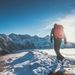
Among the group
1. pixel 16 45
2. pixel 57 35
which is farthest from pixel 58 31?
pixel 16 45

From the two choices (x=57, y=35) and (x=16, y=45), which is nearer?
(x=57, y=35)

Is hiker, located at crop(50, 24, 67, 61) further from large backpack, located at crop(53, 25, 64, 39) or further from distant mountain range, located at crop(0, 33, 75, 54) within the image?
distant mountain range, located at crop(0, 33, 75, 54)

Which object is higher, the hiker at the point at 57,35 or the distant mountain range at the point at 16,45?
the hiker at the point at 57,35

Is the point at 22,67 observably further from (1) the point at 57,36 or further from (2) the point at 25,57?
(1) the point at 57,36

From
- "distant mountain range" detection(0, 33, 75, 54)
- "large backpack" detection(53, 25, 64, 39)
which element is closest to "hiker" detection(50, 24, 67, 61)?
"large backpack" detection(53, 25, 64, 39)

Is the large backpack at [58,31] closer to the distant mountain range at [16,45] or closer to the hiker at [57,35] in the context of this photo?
the hiker at [57,35]

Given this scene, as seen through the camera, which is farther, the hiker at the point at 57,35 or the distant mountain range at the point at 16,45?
the distant mountain range at the point at 16,45

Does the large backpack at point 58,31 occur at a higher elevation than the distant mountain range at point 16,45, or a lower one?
higher

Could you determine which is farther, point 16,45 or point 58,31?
point 16,45

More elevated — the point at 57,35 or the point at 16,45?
the point at 57,35

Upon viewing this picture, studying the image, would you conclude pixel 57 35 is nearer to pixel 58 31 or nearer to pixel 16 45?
pixel 58 31

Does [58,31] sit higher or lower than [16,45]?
higher

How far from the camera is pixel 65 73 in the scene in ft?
29.7

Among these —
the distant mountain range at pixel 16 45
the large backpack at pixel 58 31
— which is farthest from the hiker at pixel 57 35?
the distant mountain range at pixel 16 45
